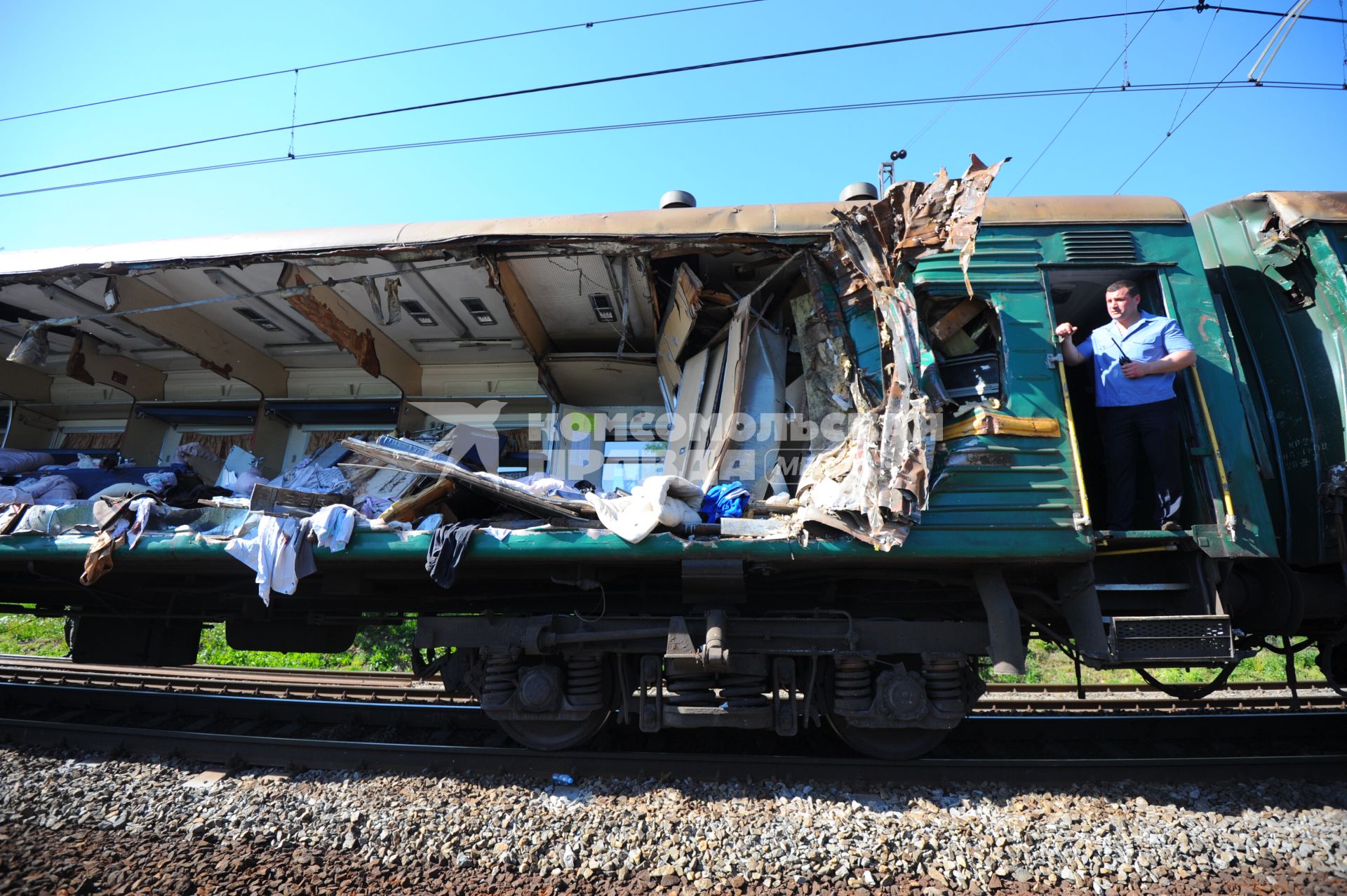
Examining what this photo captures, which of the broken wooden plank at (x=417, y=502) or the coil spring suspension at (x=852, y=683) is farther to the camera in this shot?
the broken wooden plank at (x=417, y=502)

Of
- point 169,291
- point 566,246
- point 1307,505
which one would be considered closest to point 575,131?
point 566,246

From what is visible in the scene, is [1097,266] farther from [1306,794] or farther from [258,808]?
[258,808]

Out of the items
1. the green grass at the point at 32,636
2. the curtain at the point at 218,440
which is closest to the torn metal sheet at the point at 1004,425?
the curtain at the point at 218,440

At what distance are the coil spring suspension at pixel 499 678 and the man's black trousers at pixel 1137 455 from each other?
12.7ft

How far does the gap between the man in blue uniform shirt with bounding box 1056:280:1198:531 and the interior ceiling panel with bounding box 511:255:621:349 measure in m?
3.33

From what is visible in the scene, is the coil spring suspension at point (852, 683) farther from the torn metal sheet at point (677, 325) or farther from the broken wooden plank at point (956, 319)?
the torn metal sheet at point (677, 325)

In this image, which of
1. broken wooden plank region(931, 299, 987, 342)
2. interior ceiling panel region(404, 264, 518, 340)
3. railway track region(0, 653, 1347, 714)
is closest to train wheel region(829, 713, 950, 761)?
railway track region(0, 653, 1347, 714)

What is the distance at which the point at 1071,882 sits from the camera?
8.77 ft

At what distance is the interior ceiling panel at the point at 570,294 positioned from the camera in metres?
4.82

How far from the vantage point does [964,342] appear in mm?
4148

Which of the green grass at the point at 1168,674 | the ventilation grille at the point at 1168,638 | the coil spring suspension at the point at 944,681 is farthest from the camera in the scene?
the green grass at the point at 1168,674

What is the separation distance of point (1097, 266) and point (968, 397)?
1302 millimetres

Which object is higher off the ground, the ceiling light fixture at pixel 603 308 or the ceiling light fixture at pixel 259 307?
the ceiling light fixture at pixel 259 307

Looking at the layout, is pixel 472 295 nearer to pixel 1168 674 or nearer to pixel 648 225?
pixel 648 225
